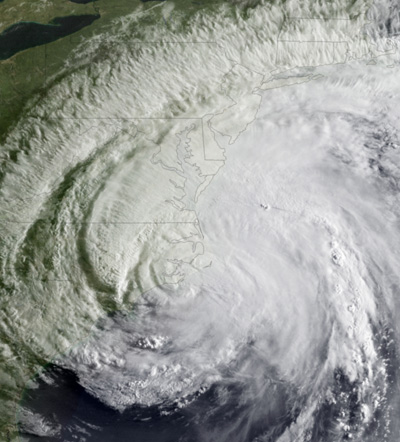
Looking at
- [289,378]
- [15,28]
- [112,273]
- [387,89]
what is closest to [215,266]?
[112,273]

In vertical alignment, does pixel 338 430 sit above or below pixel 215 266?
below

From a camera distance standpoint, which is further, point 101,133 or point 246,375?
point 101,133

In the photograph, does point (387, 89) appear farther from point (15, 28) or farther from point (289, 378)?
point (15, 28)

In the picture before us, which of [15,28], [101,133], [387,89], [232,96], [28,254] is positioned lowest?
[28,254]

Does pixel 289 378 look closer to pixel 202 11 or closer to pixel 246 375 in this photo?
pixel 246 375

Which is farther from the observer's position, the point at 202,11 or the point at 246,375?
the point at 202,11

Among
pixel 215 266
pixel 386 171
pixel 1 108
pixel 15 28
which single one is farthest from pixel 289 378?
pixel 15 28
